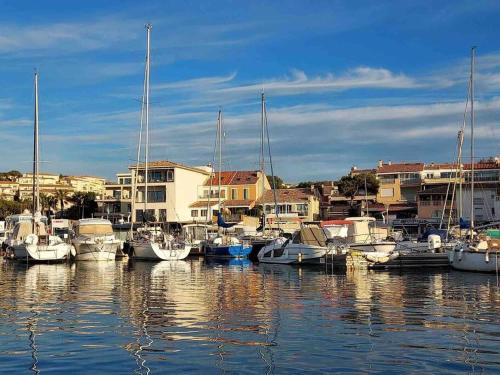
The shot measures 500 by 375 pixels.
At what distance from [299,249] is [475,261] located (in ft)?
46.4

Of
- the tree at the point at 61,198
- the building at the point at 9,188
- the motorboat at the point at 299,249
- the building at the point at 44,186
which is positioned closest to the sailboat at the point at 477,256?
the motorboat at the point at 299,249

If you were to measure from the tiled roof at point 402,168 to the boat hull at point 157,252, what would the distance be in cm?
5864

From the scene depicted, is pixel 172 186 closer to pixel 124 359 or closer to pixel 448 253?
pixel 448 253

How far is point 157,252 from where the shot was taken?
55.4 m

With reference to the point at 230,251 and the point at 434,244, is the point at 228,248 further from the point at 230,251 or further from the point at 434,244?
the point at 434,244

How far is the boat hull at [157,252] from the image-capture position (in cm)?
5538

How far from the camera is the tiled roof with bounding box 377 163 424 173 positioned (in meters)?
106

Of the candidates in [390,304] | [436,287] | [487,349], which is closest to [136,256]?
[436,287]

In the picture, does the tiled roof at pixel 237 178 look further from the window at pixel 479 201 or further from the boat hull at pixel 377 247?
the boat hull at pixel 377 247

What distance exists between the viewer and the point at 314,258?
49562mm

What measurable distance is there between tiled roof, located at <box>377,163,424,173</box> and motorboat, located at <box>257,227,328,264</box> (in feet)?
184

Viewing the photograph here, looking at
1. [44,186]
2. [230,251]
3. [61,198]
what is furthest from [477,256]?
[44,186]

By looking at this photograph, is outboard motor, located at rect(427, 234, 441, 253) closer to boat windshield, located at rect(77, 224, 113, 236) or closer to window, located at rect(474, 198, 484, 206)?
boat windshield, located at rect(77, 224, 113, 236)

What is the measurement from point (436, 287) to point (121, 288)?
50.4 feet
